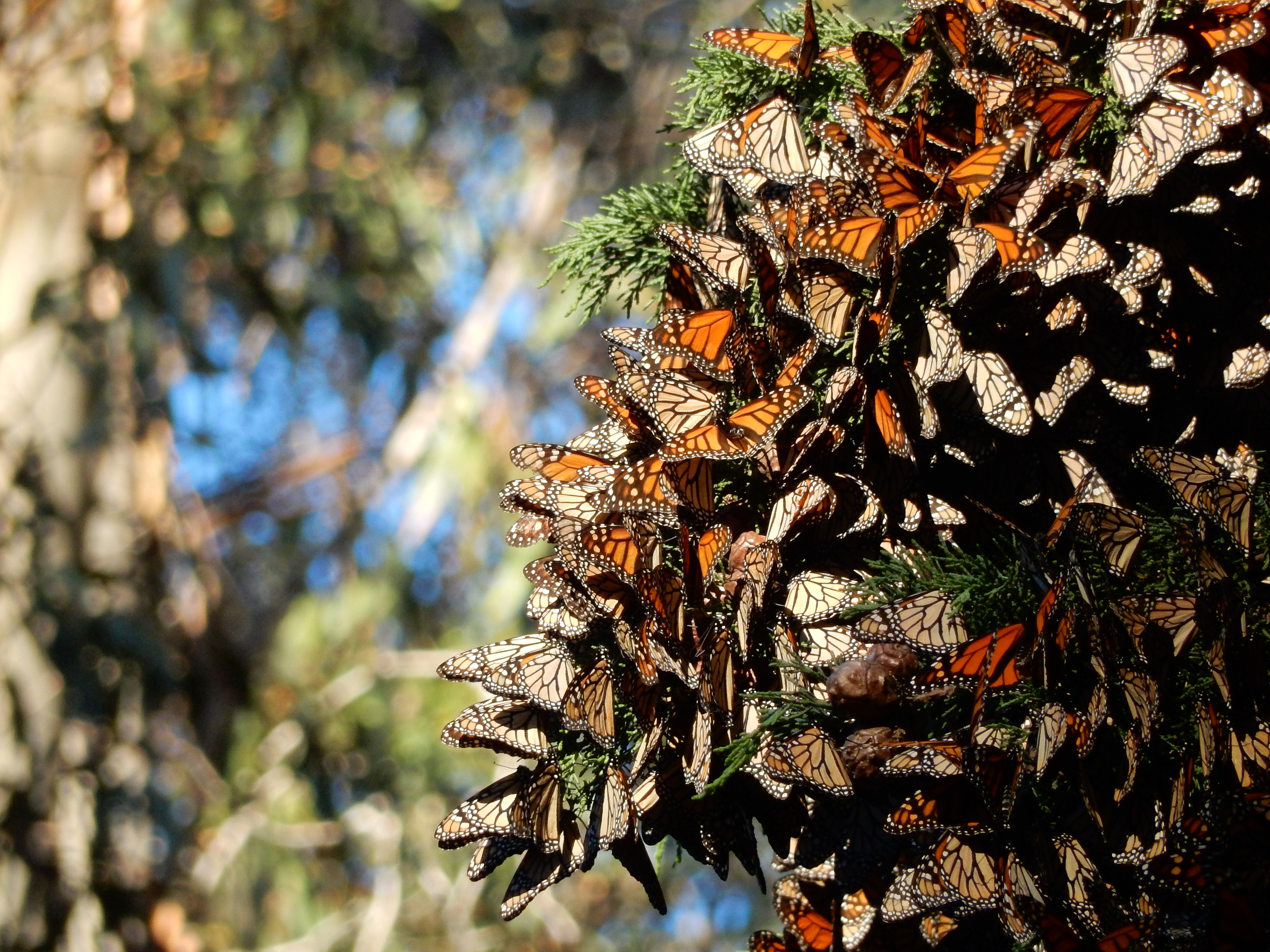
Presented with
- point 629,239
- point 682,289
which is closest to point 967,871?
point 682,289

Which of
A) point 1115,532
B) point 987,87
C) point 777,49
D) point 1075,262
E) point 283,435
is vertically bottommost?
point 1115,532

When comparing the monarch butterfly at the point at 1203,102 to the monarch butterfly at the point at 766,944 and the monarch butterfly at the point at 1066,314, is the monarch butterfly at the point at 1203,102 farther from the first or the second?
the monarch butterfly at the point at 766,944

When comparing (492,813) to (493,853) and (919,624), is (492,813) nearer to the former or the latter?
(493,853)

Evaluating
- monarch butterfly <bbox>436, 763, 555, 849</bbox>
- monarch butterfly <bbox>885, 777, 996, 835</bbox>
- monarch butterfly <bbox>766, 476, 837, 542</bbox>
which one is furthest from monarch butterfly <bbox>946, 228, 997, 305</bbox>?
monarch butterfly <bbox>436, 763, 555, 849</bbox>

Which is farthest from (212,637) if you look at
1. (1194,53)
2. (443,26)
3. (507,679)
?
(1194,53)

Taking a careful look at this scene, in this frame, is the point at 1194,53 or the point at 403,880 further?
the point at 403,880

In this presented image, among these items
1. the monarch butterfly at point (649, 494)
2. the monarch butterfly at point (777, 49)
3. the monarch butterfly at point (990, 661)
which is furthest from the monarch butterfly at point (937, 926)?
the monarch butterfly at point (777, 49)

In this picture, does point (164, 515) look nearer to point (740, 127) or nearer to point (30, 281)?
point (30, 281)
